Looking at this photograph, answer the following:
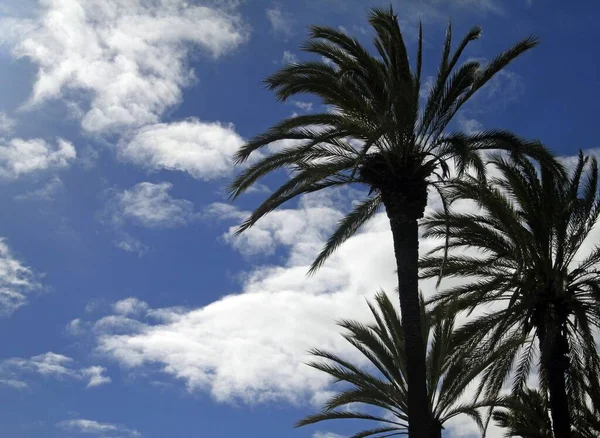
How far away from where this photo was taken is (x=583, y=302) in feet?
59.4

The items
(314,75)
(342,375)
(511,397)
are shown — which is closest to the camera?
(314,75)

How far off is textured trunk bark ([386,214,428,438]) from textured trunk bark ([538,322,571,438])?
4474mm

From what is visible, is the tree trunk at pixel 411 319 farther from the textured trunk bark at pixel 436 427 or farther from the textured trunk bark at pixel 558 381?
the textured trunk bark at pixel 558 381

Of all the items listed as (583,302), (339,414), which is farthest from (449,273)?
(339,414)

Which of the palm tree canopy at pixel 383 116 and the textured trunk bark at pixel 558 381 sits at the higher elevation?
the palm tree canopy at pixel 383 116

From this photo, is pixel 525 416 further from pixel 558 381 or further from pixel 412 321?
pixel 412 321

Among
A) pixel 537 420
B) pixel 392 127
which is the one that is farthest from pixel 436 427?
pixel 392 127

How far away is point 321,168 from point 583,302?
7633mm

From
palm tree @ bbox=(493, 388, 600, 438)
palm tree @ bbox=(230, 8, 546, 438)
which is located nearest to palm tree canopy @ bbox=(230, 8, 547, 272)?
palm tree @ bbox=(230, 8, 546, 438)

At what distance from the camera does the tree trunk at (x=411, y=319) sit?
14.5 metres

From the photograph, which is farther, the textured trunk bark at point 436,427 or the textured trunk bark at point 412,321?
the textured trunk bark at point 436,427

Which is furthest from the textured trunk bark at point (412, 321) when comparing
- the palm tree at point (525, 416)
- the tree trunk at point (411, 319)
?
the palm tree at point (525, 416)

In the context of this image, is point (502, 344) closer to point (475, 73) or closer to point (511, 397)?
point (511, 397)

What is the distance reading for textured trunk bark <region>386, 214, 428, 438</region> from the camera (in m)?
14.5
